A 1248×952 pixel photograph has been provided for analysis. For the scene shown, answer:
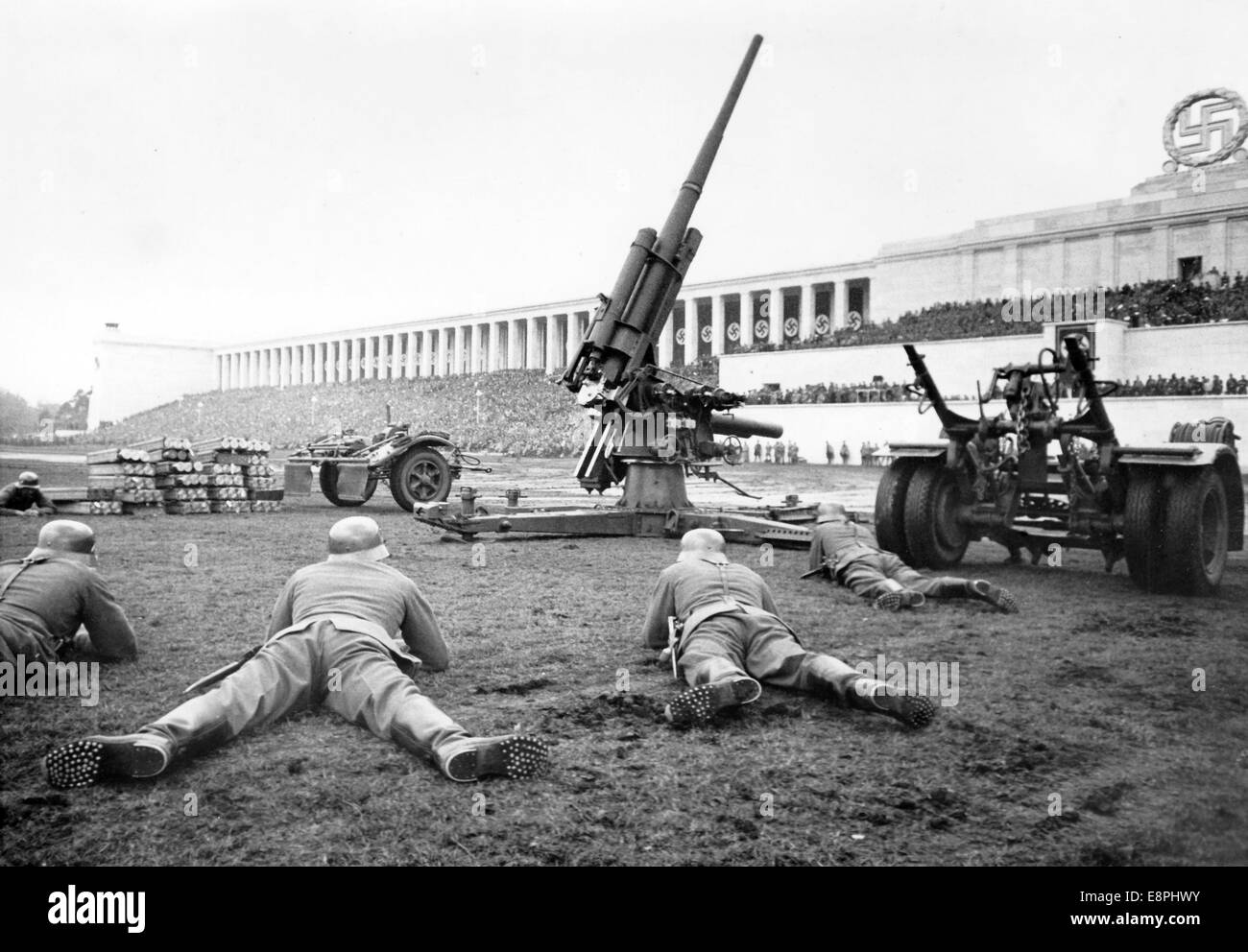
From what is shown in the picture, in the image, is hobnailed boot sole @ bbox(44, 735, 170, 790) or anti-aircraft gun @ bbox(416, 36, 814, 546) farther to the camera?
anti-aircraft gun @ bbox(416, 36, 814, 546)

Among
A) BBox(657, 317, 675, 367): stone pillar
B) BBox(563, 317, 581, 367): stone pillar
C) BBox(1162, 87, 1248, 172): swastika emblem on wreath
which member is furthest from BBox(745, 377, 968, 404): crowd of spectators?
BBox(1162, 87, 1248, 172): swastika emblem on wreath

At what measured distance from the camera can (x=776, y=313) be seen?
4172cm

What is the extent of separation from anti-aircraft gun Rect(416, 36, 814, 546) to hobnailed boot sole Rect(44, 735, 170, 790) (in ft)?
16.8

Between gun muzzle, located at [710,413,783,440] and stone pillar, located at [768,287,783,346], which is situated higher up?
stone pillar, located at [768,287,783,346]

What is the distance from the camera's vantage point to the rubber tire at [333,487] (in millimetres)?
9828

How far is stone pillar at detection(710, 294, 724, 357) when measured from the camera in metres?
41.3

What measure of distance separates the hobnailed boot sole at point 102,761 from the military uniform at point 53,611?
1074 millimetres

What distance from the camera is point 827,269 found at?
3744 cm

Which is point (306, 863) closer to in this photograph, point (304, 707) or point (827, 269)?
point (304, 707)

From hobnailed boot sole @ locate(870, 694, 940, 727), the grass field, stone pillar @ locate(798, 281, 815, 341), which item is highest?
stone pillar @ locate(798, 281, 815, 341)

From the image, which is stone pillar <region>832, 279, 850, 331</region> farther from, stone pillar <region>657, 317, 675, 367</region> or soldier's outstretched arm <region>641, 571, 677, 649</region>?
soldier's outstretched arm <region>641, 571, 677, 649</region>

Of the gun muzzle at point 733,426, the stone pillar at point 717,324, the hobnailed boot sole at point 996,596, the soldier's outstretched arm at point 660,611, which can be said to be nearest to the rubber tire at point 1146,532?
the hobnailed boot sole at point 996,596

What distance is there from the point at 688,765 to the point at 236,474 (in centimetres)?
639

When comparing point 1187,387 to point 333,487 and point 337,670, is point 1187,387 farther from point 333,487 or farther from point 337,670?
point 337,670
